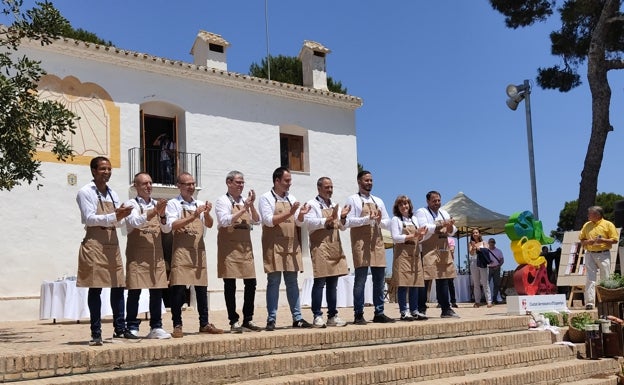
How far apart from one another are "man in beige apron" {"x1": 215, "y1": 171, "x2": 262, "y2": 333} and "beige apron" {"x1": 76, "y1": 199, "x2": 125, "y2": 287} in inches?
47.0

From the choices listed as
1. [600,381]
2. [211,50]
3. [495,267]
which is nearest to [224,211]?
[600,381]

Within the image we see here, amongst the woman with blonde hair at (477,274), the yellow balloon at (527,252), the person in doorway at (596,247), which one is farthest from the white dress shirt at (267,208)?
the woman with blonde hair at (477,274)

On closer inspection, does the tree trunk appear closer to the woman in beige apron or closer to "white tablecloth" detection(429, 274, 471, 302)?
"white tablecloth" detection(429, 274, 471, 302)

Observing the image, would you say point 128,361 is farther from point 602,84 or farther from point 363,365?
point 602,84

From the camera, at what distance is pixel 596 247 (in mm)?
10547

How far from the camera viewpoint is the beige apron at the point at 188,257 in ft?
22.6

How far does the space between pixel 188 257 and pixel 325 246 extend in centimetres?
158

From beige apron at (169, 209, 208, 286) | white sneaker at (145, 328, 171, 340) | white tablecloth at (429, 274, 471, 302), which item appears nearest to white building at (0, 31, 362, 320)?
white tablecloth at (429, 274, 471, 302)

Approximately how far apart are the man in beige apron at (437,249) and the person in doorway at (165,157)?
9952mm

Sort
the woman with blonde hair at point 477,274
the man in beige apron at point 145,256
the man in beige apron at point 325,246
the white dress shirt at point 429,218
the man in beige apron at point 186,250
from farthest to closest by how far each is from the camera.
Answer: the woman with blonde hair at point 477,274 < the white dress shirt at point 429,218 < the man in beige apron at point 325,246 < the man in beige apron at point 186,250 < the man in beige apron at point 145,256

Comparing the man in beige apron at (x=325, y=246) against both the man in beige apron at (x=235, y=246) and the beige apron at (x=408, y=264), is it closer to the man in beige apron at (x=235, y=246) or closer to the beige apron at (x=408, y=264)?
the man in beige apron at (x=235, y=246)

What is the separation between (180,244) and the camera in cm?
696

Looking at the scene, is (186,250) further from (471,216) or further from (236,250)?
(471,216)

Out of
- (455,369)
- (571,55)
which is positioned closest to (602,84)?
(571,55)
